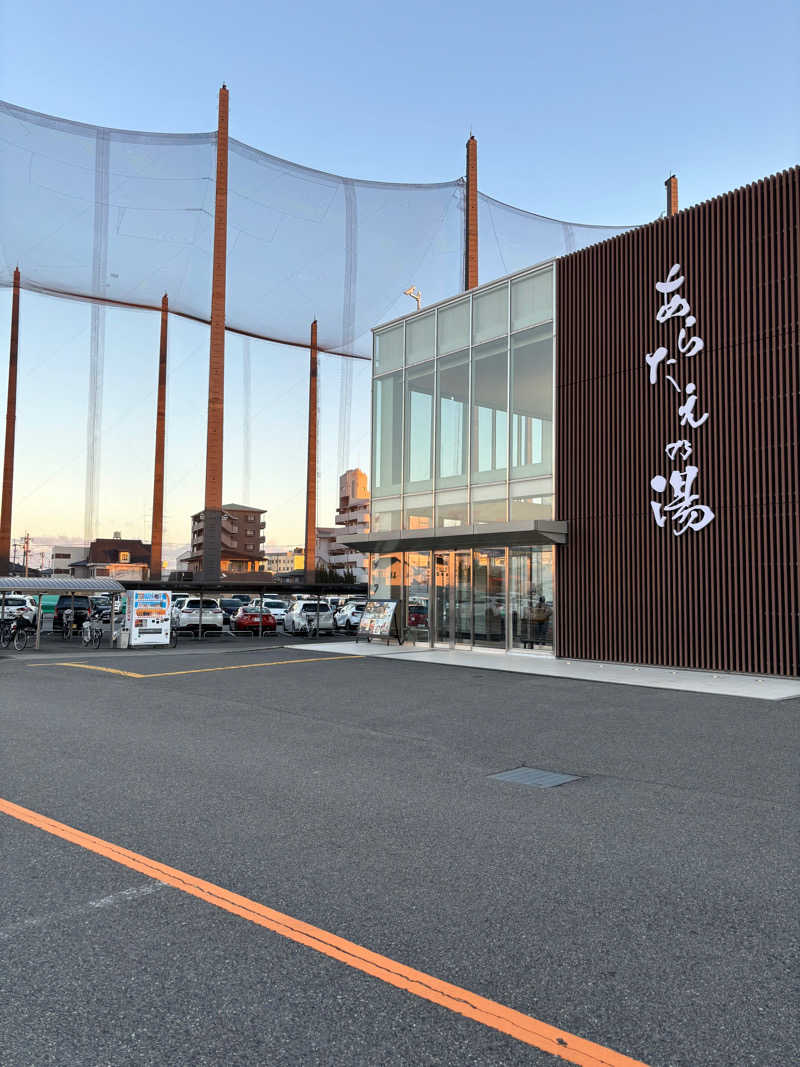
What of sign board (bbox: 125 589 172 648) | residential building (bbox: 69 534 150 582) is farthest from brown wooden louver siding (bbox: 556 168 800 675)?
residential building (bbox: 69 534 150 582)

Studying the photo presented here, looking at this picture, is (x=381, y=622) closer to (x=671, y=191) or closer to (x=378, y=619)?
(x=378, y=619)

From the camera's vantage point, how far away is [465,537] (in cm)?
2102

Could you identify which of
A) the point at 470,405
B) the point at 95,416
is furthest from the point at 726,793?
the point at 95,416

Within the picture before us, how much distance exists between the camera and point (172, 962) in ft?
10.8

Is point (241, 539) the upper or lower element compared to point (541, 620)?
upper

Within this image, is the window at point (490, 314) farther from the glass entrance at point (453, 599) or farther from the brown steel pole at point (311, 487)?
the brown steel pole at point (311, 487)

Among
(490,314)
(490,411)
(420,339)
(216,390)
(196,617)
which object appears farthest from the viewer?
(216,390)

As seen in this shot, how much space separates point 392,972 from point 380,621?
67.0ft

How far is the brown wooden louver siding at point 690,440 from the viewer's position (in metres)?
15.3

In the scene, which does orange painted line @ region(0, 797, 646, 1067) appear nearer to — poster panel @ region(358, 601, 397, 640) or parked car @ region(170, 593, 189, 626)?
poster panel @ region(358, 601, 397, 640)

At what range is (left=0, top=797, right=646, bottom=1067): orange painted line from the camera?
2.68m

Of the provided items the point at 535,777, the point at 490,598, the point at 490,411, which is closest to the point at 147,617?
the point at 490,598

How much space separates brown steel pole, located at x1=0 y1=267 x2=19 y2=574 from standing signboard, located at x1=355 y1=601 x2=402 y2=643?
1589 inches

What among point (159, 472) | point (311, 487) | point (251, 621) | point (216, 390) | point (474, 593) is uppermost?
point (216, 390)
